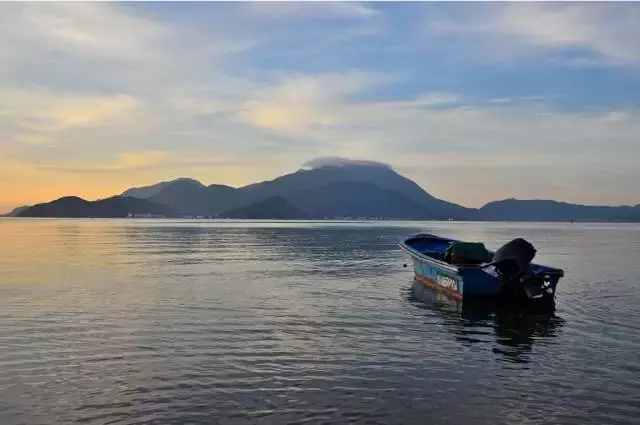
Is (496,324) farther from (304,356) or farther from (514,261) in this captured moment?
(304,356)

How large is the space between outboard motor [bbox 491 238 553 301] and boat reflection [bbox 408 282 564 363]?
0.84 metres

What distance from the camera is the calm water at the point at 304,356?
13.0 metres

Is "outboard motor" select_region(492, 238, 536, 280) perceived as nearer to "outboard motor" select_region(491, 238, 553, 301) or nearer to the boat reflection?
"outboard motor" select_region(491, 238, 553, 301)

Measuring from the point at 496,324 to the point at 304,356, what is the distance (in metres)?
10.9

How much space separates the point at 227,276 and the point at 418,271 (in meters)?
13.5

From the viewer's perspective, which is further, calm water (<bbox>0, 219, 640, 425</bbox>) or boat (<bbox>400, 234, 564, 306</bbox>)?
boat (<bbox>400, 234, 564, 306</bbox>)

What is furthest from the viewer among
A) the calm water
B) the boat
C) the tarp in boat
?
the tarp in boat

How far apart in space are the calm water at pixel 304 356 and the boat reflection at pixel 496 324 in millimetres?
92

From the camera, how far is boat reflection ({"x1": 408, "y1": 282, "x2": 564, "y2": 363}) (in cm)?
2048

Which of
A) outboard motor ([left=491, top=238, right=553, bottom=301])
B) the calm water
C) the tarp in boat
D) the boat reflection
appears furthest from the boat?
the tarp in boat

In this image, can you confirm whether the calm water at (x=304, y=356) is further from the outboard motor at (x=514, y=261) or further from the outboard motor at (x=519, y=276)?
the outboard motor at (x=514, y=261)

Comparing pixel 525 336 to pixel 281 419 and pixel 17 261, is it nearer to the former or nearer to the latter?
pixel 281 419

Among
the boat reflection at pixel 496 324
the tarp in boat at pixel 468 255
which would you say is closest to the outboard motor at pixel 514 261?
the boat reflection at pixel 496 324

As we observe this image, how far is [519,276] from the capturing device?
2873 centimetres
